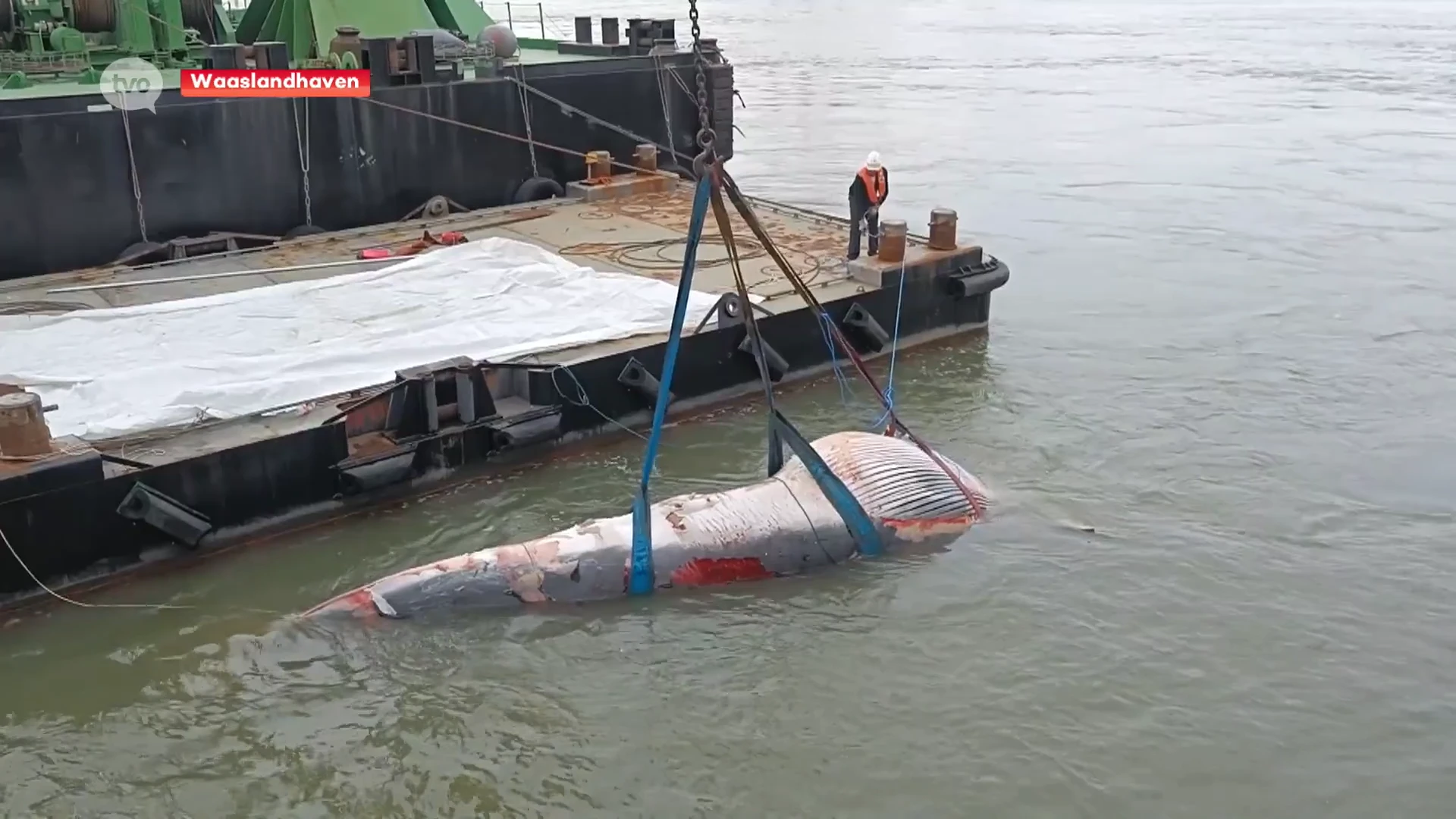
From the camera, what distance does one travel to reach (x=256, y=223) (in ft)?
50.0

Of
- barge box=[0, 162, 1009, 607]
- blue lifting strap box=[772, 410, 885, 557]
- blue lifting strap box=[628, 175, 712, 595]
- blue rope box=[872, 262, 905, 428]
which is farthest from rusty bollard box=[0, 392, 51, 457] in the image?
blue rope box=[872, 262, 905, 428]

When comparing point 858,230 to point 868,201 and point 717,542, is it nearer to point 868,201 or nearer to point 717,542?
point 868,201

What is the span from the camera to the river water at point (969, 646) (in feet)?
23.8

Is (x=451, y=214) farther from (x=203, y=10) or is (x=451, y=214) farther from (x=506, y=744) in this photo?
(x=506, y=744)

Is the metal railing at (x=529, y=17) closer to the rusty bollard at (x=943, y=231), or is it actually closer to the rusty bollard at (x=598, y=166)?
the rusty bollard at (x=598, y=166)

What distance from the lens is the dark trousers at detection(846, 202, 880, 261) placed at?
45.9ft

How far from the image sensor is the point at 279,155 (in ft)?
50.1

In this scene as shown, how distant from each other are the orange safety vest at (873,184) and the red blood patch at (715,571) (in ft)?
20.7

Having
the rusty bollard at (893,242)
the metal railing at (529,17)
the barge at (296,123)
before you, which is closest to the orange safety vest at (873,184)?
the rusty bollard at (893,242)

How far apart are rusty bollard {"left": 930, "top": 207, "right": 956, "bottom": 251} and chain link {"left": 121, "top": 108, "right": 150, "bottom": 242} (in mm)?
9166

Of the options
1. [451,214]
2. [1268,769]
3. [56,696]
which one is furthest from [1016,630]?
[451,214]

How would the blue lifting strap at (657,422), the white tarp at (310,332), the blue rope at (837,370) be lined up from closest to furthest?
the blue lifting strap at (657,422)
the white tarp at (310,332)
the blue rope at (837,370)

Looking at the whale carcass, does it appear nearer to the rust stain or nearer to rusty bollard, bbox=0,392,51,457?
the rust stain

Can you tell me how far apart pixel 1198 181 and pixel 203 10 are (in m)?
19.0
